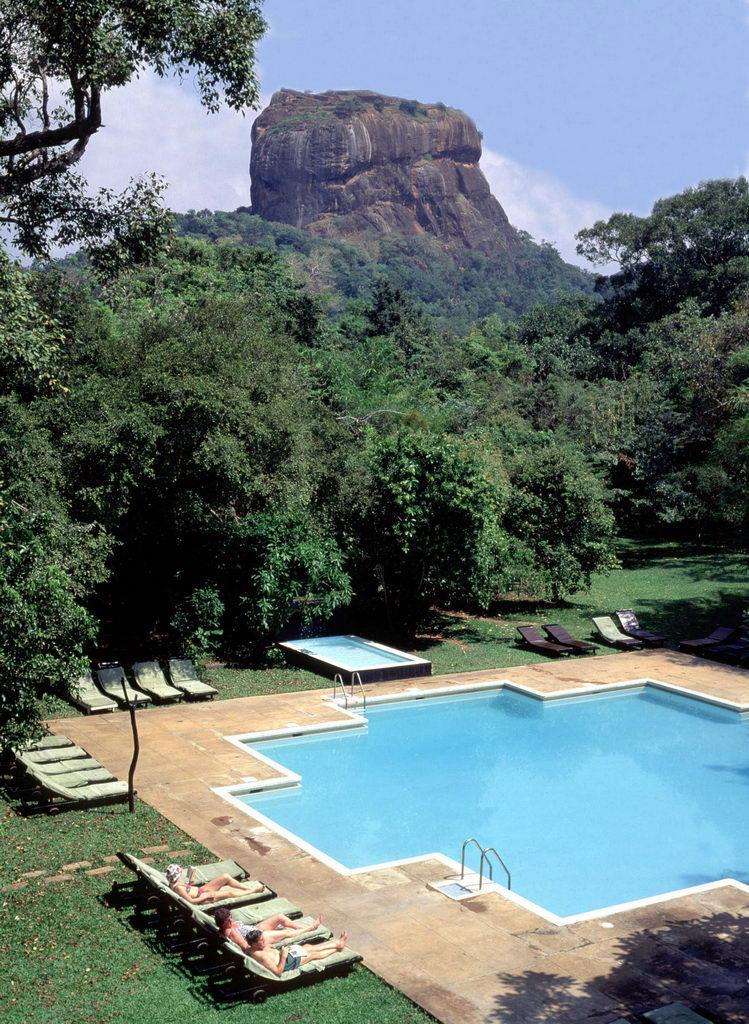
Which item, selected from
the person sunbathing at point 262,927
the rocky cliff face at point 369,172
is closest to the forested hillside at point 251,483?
the person sunbathing at point 262,927

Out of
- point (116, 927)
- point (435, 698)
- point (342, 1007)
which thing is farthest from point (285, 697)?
point (342, 1007)

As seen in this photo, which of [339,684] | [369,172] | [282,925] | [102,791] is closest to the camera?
[282,925]

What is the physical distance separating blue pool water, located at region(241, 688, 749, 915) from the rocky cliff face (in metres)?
121

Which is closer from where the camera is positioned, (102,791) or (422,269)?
(102,791)

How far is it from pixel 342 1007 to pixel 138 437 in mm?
9347

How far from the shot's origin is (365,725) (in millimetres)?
15445

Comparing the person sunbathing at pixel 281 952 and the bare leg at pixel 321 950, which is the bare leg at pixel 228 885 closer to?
the person sunbathing at pixel 281 952

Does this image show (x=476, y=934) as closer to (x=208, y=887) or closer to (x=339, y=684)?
(x=208, y=887)

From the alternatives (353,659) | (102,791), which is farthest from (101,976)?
(353,659)

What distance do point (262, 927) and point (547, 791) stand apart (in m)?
6.52

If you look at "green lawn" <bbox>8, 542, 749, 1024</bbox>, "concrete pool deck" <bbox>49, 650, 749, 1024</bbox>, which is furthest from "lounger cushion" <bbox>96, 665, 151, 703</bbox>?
"green lawn" <bbox>8, 542, 749, 1024</bbox>

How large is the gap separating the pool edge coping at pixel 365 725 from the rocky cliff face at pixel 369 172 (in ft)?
392

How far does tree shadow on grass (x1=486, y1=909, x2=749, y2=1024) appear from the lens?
742 centimetres

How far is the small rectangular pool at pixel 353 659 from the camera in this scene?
57.5 ft
